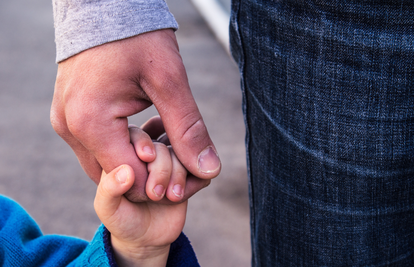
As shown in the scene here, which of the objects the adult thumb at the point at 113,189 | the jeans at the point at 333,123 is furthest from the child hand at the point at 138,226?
the jeans at the point at 333,123

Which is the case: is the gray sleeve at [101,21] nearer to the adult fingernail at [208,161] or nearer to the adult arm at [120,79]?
the adult arm at [120,79]

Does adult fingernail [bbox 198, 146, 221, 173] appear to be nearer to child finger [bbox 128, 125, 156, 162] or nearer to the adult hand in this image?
the adult hand

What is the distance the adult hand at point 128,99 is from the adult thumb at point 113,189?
0.09 ft

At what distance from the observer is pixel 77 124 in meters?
0.78

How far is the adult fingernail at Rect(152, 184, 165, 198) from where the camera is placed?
0.81m

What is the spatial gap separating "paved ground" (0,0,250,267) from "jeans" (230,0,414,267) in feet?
4.03

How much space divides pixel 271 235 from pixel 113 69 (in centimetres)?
58

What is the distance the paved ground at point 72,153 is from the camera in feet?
7.44

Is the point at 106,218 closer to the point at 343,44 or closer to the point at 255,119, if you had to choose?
the point at 255,119

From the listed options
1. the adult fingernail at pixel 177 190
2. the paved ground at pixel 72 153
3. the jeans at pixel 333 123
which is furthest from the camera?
the paved ground at pixel 72 153

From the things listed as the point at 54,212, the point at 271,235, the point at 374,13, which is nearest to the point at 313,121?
the point at 374,13

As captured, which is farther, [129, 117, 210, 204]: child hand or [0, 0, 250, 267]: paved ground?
[0, 0, 250, 267]: paved ground

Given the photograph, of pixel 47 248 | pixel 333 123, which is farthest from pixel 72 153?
pixel 333 123

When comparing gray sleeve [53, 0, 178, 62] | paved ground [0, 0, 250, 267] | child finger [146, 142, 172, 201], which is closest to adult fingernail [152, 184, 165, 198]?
child finger [146, 142, 172, 201]
